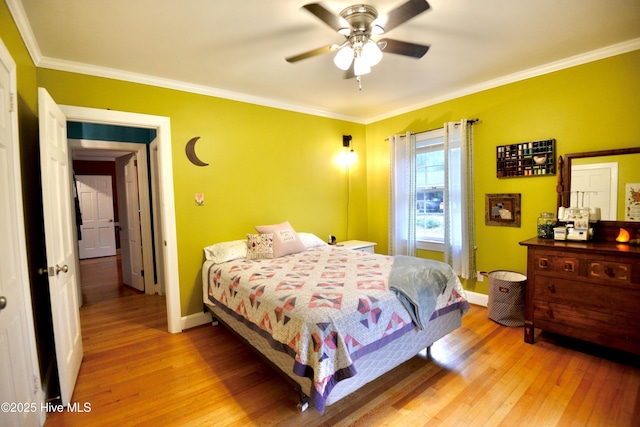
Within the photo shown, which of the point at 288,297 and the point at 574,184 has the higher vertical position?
the point at 574,184

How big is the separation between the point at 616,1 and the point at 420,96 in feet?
6.21

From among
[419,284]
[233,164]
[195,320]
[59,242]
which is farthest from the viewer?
[233,164]

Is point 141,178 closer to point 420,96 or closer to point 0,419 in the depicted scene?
point 0,419

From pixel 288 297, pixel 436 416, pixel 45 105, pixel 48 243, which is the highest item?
pixel 45 105

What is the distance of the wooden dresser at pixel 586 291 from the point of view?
2186 mm

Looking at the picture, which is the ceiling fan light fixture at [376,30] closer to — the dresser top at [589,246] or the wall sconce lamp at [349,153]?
the dresser top at [589,246]

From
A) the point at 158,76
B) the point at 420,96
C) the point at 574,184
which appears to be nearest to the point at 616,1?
the point at 574,184

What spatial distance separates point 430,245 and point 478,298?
82 cm

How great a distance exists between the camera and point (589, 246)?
238 centimetres

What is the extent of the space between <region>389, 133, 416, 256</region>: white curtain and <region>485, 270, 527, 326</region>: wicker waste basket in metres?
1.16

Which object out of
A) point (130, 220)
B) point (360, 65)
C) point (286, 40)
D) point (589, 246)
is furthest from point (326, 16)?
point (130, 220)

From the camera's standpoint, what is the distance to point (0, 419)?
1.23m

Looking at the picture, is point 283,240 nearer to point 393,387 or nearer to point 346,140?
point 393,387

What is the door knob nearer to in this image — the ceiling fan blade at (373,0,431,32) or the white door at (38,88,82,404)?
the white door at (38,88,82,404)
